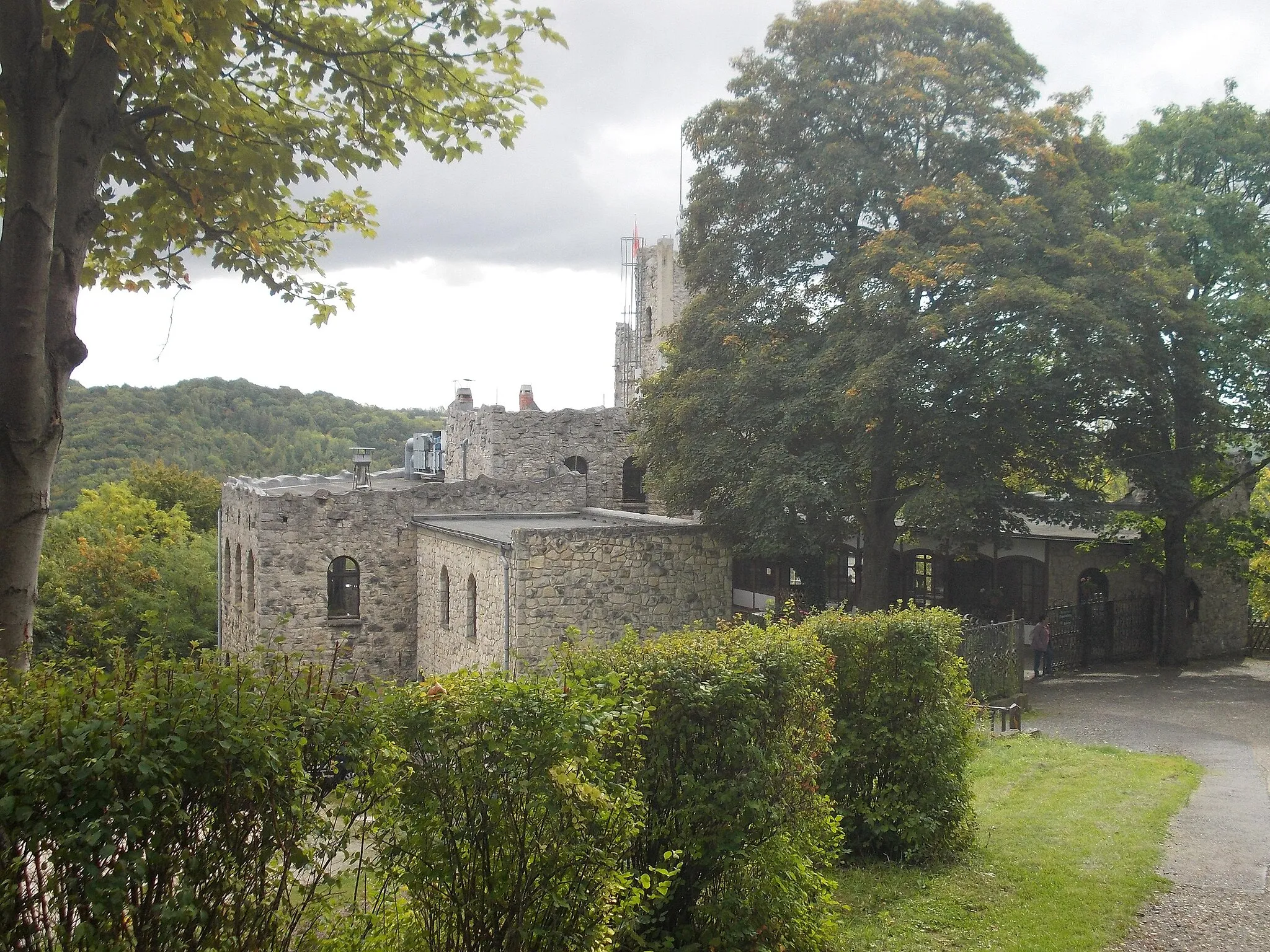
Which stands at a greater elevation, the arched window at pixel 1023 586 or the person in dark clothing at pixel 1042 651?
the arched window at pixel 1023 586

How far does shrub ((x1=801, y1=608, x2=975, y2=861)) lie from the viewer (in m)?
9.59

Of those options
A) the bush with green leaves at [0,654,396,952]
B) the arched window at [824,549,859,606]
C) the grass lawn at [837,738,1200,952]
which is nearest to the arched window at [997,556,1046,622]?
the arched window at [824,549,859,606]

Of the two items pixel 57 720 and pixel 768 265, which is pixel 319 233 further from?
pixel 768 265

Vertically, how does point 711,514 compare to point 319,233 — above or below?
below

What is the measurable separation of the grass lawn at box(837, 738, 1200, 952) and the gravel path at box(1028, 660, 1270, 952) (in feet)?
0.79

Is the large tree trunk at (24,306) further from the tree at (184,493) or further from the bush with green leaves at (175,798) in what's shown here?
the tree at (184,493)

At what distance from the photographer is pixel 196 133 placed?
23.1 feet

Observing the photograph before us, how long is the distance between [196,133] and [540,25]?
8.41 feet

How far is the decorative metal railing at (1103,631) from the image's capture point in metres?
22.6

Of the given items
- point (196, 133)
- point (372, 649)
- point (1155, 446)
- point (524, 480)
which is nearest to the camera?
point (196, 133)

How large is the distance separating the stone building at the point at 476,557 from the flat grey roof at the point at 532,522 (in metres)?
0.07

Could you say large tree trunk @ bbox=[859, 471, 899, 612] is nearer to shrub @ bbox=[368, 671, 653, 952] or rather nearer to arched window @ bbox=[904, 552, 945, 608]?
arched window @ bbox=[904, 552, 945, 608]

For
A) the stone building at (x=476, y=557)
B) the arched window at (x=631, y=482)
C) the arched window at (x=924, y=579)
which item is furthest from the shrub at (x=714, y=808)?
the arched window at (x=631, y=482)

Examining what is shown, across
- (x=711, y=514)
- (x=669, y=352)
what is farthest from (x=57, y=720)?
(x=669, y=352)
